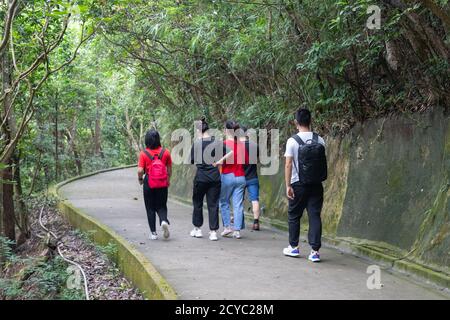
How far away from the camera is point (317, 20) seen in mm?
8977

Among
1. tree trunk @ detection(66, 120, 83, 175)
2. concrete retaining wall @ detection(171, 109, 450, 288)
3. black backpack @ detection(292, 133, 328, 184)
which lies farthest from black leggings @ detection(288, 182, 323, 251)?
tree trunk @ detection(66, 120, 83, 175)

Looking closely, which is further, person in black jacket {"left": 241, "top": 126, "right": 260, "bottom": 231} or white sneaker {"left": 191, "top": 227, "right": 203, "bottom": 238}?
person in black jacket {"left": 241, "top": 126, "right": 260, "bottom": 231}

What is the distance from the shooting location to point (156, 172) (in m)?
8.64

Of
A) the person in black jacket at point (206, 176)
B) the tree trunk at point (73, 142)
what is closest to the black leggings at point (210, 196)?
the person in black jacket at point (206, 176)

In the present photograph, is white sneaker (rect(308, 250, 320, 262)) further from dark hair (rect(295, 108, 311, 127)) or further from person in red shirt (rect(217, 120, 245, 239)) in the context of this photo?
person in red shirt (rect(217, 120, 245, 239))

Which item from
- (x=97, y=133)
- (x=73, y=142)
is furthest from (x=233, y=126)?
(x=97, y=133)

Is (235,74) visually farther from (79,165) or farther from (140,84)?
(79,165)

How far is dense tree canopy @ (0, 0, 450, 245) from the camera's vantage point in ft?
25.0

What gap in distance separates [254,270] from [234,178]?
104 inches

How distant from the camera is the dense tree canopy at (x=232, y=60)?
7.62 meters

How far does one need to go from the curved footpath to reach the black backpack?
116cm

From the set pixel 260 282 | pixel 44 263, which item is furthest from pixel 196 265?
pixel 44 263

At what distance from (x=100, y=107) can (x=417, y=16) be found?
23.3 metres

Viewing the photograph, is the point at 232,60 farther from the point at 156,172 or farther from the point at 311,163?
the point at 311,163
